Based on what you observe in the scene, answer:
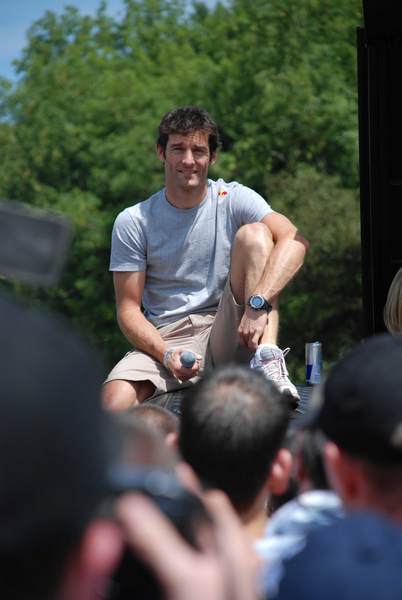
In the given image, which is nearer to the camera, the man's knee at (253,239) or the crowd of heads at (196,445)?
the crowd of heads at (196,445)

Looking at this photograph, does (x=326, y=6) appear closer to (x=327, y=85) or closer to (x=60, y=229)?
(x=327, y=85)

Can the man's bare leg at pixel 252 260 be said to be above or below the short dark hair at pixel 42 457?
below

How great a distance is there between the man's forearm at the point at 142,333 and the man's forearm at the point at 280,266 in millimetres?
514

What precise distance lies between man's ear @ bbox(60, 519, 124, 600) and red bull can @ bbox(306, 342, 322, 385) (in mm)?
4428

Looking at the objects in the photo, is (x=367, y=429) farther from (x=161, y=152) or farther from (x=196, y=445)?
(x=161, y=152)

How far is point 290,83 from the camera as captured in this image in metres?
23.7

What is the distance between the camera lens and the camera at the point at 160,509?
3.20 feet

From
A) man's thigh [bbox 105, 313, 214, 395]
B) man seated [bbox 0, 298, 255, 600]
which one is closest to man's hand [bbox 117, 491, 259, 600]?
man seated [bbox 0, 298, 255, 600]

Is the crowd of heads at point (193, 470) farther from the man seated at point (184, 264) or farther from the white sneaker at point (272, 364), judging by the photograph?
the man seated at point (184, 264)

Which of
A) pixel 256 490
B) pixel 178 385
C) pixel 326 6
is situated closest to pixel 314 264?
pixel 326 6

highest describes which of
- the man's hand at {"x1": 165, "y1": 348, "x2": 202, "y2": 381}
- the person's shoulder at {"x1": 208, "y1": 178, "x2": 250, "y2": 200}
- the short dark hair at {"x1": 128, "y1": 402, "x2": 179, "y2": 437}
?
the person's shoulder at {"x1": 208, "y1": 178, "x2": 250, "y2": 200}

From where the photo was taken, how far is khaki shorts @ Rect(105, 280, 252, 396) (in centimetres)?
473

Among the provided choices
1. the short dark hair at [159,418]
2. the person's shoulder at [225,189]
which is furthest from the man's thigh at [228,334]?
the short dark hair at [159,418]

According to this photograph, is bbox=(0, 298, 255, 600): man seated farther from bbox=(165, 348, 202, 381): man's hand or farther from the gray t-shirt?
the gray t-shirt
